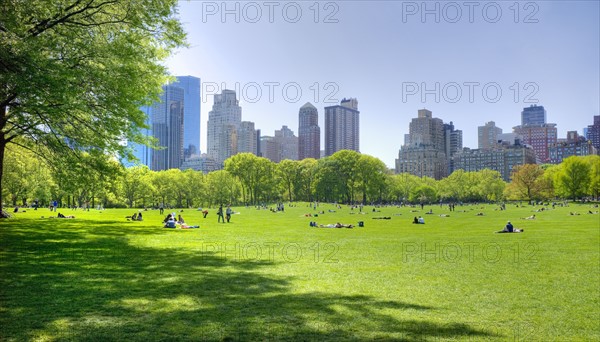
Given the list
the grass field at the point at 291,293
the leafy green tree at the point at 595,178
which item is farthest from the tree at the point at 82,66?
the leafy green tree at the point at 595,178

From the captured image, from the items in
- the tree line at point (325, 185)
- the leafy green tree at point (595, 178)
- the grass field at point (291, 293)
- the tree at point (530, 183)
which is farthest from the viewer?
the tree at point (530, 183)

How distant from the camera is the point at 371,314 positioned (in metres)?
8.98

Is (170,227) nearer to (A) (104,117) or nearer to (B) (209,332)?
(A) (104,117)

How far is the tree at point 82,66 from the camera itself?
15531 millimetres

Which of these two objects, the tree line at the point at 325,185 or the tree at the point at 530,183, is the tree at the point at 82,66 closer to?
the tree line at the point at 325,185

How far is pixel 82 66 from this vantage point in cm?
1823

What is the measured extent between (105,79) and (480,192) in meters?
146

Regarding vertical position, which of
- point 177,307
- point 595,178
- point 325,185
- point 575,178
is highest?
point 575,178

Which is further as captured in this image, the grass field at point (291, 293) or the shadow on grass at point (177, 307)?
the grass field at point (291, 293)

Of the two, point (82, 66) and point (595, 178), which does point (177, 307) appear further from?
point (595, 178)

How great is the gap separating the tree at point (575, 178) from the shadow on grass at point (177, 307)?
122m

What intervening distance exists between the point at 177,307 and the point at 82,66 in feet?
44.6

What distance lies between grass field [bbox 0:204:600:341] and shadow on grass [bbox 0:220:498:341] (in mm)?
32

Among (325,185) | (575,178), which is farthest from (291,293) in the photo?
(575,178)
